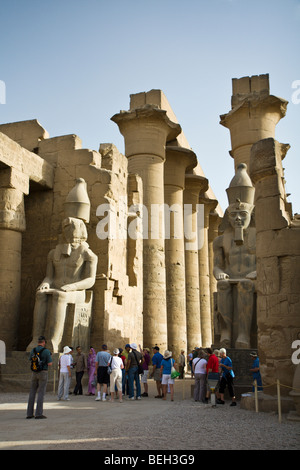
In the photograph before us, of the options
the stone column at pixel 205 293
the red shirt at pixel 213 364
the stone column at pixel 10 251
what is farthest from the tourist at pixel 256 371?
the stone column at pixel 205 293

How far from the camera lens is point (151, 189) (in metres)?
16.8

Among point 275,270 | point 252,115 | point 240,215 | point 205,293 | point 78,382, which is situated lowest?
point 78,382

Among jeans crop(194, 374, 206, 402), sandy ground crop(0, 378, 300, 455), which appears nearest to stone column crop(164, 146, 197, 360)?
jeans crop(194, 374, 206, 402)

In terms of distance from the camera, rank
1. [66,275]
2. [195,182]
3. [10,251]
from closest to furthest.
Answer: [66,275]
[10,251]
[195,182]

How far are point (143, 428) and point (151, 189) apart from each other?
11.9 meters

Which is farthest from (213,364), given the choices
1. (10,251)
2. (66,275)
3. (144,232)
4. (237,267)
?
(144,232)

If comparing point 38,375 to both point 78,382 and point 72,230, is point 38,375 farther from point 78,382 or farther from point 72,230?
point 72,230

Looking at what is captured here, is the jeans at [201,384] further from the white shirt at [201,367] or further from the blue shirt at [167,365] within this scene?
the blue shirt at [167,365]

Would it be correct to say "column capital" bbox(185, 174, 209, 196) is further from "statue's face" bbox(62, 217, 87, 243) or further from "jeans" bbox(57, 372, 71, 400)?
"jeans" bbox(57, 372, 71, 400)

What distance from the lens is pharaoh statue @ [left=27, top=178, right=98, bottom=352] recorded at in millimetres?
10031

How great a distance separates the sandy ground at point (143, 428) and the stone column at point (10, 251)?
10.5 feet

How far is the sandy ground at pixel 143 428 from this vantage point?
462 centimetres

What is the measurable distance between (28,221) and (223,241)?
526 centimetres
